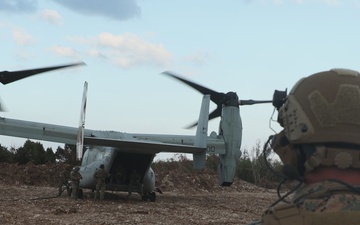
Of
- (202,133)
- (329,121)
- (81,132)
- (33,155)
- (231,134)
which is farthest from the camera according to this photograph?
(33,155)

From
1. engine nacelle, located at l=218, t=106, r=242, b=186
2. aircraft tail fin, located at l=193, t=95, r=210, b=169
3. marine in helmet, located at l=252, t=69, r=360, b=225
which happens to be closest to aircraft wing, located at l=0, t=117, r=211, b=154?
aircraft tail fin, located at l=193, t=95, r=210, b=169

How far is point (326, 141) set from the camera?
1.74 metres

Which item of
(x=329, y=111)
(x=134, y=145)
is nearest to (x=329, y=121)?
(x=329, y=111)

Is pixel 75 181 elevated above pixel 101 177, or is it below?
below

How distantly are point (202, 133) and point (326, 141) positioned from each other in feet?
62.4

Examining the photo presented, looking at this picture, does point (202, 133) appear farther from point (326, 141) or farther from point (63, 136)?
point (326, 141)

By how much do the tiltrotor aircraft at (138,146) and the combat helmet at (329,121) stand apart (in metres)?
16.6

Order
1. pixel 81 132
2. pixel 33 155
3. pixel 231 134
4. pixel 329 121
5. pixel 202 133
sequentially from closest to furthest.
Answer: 1. pixel 329 121
2. pixel 81 132
3. pixel 231 134
4. pixel 202 133
5. pixel 33 155

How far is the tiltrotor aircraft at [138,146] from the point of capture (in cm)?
1852

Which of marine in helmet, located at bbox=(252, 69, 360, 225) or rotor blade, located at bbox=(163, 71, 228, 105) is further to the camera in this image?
rotor blade, located at bbox=(163, 71, 228, 105)

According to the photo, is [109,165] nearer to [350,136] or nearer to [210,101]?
[210,101]

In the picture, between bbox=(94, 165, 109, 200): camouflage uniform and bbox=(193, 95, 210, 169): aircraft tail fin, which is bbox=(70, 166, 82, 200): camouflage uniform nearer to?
bbox=(94, 165, 109, 200): camouflage uniform

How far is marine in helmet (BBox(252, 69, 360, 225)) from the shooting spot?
1.66 m

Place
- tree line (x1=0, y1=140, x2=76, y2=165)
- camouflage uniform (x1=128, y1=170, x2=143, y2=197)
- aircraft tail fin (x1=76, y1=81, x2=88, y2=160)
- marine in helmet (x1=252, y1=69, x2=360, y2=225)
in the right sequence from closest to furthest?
marine in helmet (x1=252, y1=69, x2=360, y2=225) → aircraft tail fin (x1=76, y1=81, x2=88, y2=160) → camouflage uniform (x1=128, y1=170, x2=143, y2=197) → tree line (x1=0, y1=140, x2=76, y2=165)
